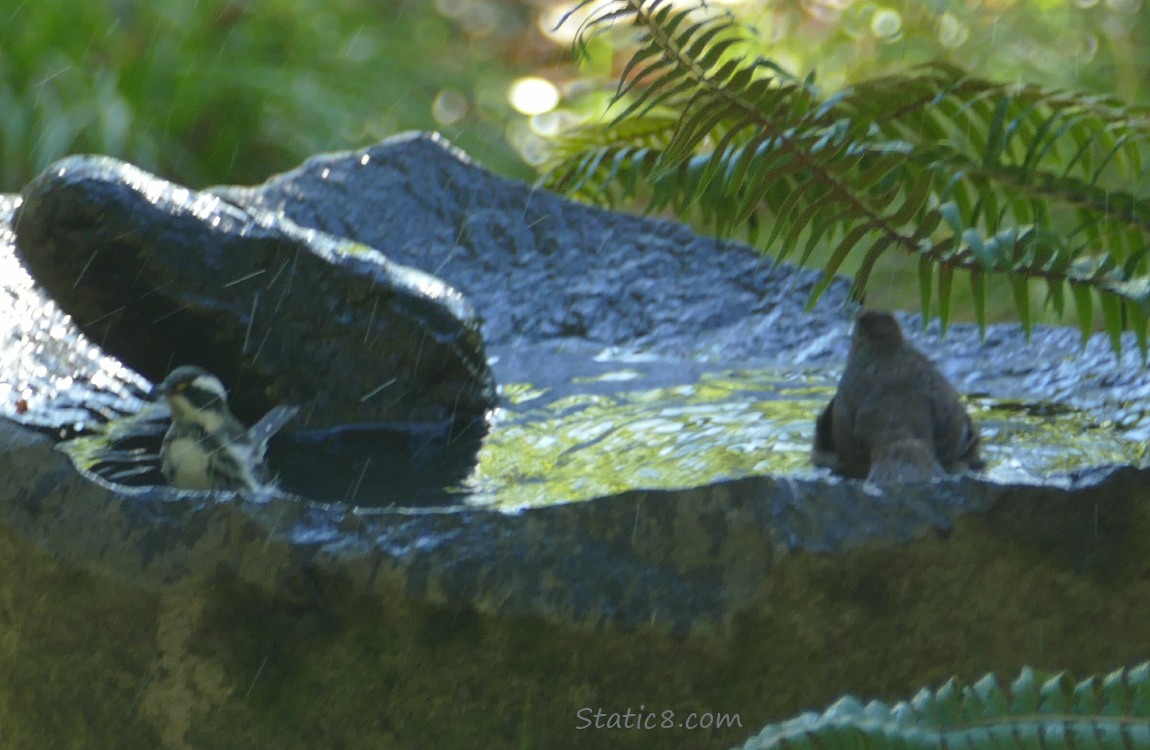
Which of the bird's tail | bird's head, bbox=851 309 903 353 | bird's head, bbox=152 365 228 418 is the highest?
bird's head, bbox=851 309 903 353

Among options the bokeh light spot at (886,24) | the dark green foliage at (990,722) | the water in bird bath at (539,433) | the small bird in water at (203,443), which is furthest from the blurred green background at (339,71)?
the dark green foliage at (990,722)

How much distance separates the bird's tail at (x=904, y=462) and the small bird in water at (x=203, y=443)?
5.09ft

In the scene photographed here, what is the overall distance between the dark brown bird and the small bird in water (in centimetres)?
150

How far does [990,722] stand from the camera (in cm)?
154

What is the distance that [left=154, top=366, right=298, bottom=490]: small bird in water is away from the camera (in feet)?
11.6

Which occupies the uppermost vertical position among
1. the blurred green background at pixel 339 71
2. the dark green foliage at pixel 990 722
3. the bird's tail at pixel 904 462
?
the blurred green background at pixel 339 71

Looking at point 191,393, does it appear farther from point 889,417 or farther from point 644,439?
point 889,417

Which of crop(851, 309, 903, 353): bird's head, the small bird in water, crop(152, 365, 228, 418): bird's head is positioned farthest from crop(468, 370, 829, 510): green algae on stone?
crop(152, 365, 228, 418): bird's head

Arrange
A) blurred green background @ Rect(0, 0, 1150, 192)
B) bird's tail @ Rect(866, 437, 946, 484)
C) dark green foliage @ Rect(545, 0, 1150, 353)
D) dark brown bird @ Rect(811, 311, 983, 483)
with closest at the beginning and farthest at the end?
1. dark green foliage @ Rect(545, 0, 1150, 353)
2. bird's tail @ Rect(866, 437, 946, 484)
3. dark brown bird @ Rect(811, 311, 983, 483)
4. blurred green background @ Rect(0, 0, 1150, 192)

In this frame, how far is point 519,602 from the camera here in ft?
7.54

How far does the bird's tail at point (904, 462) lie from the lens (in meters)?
3.09

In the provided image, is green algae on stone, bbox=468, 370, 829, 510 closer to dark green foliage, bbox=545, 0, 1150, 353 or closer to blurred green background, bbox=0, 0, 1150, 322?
dark green foliage, bbox=545, 0, 1150, 353

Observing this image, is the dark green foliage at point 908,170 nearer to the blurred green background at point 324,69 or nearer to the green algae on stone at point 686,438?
the green algae on stone at point 686,438

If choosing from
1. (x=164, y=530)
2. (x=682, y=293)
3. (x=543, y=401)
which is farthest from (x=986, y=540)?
(x=682, y=293)
